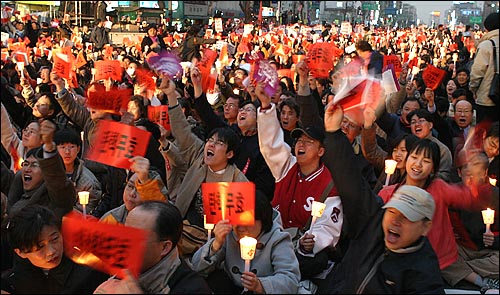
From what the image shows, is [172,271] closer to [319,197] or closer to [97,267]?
[97,267]

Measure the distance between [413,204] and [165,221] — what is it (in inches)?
45.5

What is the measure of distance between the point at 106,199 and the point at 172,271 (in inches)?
94.5

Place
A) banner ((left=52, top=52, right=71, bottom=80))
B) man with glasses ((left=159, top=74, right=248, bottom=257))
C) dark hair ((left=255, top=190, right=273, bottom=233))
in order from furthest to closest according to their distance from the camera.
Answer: banner ((left=52, top=52, right=71, bottom=80)) → man with glasses ((left=159, top=74, right=248, bottom=257)) → dark hair ((left=255, top=190, right=273, bottom=233))

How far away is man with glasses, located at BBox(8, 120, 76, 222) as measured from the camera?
3.48 m

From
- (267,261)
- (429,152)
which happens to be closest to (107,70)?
(429,152)

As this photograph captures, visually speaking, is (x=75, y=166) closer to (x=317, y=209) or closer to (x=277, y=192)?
(x=277, y=192)

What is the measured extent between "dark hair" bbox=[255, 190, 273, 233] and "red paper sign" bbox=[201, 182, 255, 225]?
0.09 metres

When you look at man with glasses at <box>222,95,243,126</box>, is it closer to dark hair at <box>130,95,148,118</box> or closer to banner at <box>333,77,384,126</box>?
dark hair at <box>130,95,148,118</box>

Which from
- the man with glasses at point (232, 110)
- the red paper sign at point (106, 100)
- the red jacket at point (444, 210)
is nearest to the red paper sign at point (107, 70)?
the man with glasses at point (232, 110)

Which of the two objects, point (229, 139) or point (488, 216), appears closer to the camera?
point (488, 216)

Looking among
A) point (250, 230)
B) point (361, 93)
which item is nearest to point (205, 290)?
point (250, 230)

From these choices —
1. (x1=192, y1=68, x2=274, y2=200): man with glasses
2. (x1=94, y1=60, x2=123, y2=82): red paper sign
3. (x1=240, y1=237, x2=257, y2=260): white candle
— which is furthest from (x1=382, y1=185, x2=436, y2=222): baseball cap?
(x1=94, y1=60, x2=123, y2=82): red paper sign

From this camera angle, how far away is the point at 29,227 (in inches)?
115

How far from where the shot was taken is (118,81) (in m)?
8.48
